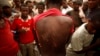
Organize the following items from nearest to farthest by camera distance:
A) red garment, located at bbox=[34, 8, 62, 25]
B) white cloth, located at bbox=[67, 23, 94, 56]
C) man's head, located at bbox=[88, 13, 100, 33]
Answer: red garment, located at bbox=[34, 8, 62, 25], man's head, located at bbox=[88, 13, 100, 33], white cloth, located at bbox=[67, 23, 94, 56]

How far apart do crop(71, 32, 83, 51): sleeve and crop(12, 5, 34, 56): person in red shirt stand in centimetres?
209

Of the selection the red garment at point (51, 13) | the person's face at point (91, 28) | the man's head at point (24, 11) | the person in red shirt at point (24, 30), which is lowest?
the person in red shirt at point (24, 30)

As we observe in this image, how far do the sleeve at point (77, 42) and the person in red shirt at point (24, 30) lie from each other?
6.84 feet

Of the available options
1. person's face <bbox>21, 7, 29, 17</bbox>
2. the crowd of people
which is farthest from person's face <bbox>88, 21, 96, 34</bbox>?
person's face <bbox>21, 7, 29, 17</bbox>

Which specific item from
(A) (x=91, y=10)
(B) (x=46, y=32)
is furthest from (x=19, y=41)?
(B) (x=46, y=32)

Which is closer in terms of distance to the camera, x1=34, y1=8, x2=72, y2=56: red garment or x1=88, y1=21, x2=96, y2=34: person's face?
x1=34, y1=8, x2=72, y2=56: red garment

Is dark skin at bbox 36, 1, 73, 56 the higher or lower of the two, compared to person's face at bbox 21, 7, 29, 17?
higher

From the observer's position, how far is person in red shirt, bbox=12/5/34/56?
5898 millimetres

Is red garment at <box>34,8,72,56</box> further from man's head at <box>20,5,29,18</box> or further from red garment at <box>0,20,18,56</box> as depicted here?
man's head at <box>20,5,29,18</box>

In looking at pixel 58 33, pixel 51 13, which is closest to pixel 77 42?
pixel 58 33

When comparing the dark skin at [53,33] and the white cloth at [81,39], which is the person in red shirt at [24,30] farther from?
the dark skin at [53,33]

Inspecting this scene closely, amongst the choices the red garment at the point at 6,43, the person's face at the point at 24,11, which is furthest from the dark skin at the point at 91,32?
the person's face at the point at 24,11

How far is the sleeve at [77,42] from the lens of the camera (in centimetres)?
384

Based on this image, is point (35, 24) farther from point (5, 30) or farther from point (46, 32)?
point (5, 30)
